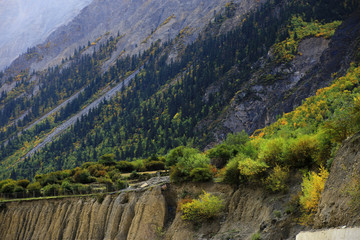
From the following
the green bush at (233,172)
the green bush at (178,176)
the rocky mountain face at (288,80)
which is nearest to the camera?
the green bush at (233,172)

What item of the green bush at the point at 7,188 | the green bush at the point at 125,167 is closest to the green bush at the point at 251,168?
the green bush at the point at 125,167

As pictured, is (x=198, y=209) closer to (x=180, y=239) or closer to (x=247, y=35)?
(x=180, y=239)

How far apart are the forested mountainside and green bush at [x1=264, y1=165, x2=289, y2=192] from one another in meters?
51.8

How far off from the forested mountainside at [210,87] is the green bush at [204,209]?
5184cm

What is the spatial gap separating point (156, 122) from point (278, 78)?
4697 centimetres

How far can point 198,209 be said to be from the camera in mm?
26031

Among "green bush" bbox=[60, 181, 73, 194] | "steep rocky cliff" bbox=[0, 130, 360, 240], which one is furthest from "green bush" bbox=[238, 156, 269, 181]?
"green bush" bbox=[60, 181, 73, 194]

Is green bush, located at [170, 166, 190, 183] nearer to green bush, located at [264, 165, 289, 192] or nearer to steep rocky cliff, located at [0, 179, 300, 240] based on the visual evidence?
steep rocky cliff, located at [0, 179, 300, 240]

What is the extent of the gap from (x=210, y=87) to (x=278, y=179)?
298 feet

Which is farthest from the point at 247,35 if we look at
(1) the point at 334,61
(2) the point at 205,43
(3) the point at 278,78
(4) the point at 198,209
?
(4) the point at 198,209

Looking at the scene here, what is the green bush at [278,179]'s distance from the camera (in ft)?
70.6

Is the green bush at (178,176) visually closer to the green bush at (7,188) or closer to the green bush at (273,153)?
the green bush at (273,153)

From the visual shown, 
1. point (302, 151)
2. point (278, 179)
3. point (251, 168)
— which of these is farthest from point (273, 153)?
point (302, 151)

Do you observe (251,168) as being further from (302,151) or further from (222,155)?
(222,155)
